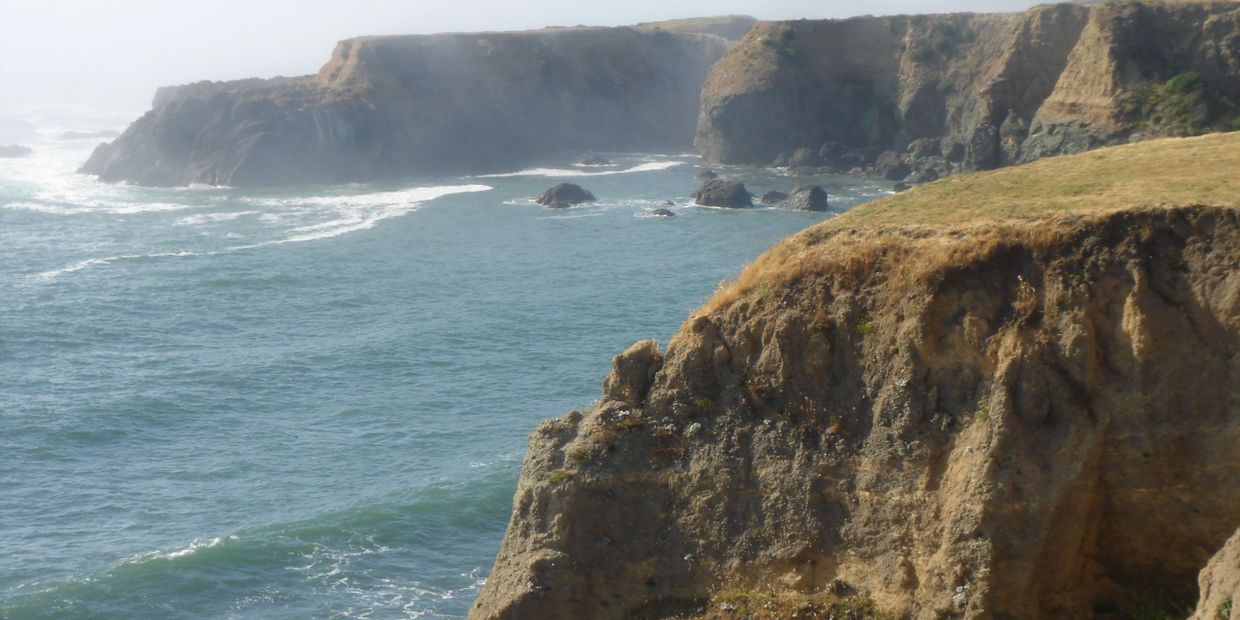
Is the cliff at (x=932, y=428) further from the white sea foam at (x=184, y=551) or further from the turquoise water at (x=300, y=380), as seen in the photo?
the white sea foam at (x=184, y=551)

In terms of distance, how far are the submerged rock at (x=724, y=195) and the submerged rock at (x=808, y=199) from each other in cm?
221

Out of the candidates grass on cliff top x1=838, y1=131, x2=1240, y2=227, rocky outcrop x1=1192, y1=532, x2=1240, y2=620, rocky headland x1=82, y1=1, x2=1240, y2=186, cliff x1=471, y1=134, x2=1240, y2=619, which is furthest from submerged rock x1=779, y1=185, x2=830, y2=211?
rocky outcrop x1=1192, y1=532, x2=1240, y2=620

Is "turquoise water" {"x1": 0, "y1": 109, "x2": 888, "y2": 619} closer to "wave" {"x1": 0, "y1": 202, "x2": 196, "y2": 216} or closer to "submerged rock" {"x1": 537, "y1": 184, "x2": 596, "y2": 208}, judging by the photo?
"wave" {"x1": 0, "y1": 202, "x2": 196, "y2": 216}

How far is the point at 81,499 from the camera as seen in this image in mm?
29906

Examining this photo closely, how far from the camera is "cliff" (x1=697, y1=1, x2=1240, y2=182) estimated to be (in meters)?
67.4

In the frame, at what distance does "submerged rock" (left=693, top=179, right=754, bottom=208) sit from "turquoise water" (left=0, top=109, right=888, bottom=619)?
231 cm

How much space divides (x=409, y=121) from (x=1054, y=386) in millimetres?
88173

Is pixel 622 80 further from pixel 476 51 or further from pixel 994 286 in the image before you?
pixel 994 286

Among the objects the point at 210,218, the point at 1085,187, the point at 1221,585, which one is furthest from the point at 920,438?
the point at 210,218

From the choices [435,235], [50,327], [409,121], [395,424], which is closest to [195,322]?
[50,327]

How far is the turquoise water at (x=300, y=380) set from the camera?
2580 centimetres

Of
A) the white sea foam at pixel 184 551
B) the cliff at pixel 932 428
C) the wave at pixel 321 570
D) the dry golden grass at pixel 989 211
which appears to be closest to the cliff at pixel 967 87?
the wave at pixel 321 570

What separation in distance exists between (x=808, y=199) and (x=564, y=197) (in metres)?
15.4

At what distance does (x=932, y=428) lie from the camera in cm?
1557
